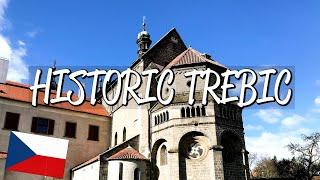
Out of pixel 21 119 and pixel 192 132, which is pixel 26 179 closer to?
pixel 21 119

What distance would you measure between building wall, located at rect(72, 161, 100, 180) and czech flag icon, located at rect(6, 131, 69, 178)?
10.6 meters

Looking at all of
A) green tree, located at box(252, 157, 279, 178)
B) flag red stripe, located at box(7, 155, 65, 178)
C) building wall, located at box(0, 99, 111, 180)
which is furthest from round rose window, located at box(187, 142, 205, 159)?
green tree, located at box(252, 157, 279, 178)

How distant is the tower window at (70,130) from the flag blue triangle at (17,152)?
55.9 ft

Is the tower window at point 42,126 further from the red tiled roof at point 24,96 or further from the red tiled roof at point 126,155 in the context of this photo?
the red tiled roof at point 126,155

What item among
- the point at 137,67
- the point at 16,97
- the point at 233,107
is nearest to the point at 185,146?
the point at 233,107

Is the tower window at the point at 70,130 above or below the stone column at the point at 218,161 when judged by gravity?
above

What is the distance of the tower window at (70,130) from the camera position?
110 ft

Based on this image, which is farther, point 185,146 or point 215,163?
point 185,146

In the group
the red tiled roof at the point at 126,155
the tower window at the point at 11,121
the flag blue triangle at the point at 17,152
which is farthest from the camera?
the tower window at the point at 11,121

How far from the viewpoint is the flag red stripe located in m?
16.0

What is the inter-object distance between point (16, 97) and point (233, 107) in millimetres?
20775

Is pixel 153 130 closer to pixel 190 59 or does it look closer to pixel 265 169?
pixel 190 59

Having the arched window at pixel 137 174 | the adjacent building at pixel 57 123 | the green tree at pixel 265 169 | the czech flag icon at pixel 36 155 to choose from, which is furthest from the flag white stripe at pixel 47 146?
the green tree at pixel 265 169

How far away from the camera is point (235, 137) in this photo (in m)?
27.3
